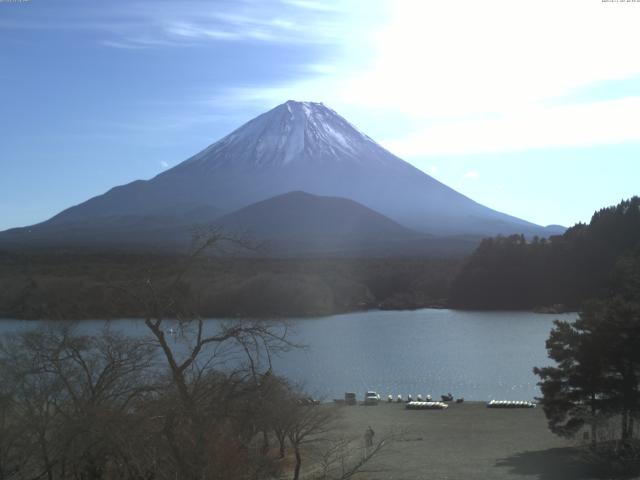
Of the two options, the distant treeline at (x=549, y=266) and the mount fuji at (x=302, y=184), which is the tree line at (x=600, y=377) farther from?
the mount fuji at (x=302, y=184)

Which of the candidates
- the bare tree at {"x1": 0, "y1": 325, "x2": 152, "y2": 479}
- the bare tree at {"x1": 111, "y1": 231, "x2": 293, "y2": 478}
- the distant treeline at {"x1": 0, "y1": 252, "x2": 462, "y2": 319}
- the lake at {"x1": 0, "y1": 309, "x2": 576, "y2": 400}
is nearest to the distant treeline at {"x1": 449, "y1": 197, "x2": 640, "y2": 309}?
the distant treeline at {"x1": 0, "y1": 252, "x2": 462, "y2": 319}

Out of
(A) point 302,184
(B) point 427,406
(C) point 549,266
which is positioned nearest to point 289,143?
(A) point 302,184

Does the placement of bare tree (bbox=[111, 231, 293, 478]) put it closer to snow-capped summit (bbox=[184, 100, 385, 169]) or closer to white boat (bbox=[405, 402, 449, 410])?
white boat (bbox=[405, 402, 449, 410])

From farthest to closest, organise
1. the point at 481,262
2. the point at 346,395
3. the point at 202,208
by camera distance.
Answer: the point at 202,208 < the point at 481,262 < the point at 346,395

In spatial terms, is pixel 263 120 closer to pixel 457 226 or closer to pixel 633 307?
pixel 457 226

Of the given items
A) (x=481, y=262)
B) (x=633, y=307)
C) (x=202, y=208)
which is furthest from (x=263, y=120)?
(x=633, y=307)

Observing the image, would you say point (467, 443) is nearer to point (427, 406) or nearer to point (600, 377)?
point (600, 377)
